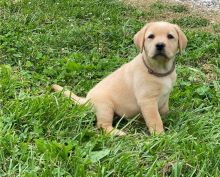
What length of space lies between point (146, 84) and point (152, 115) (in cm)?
35

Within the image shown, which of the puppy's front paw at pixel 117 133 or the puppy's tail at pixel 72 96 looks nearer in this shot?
the puppy's front paw at pixel 117 133

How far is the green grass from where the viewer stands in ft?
15.9

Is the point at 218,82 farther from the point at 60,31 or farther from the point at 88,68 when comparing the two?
the point at 60,31

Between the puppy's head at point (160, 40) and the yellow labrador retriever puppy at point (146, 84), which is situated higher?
the puppy's head at point (160, 40)

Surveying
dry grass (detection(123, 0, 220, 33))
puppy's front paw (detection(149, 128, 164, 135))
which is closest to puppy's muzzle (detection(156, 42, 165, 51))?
puppy's front paw (detection(149, 128, 164, 135))

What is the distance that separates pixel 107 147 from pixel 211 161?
99cm

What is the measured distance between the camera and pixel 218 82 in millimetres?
7344

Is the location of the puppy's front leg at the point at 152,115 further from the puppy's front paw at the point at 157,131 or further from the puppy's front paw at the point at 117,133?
the puppy's front paw at the point at 117,133

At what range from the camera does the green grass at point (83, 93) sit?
15.9 feet

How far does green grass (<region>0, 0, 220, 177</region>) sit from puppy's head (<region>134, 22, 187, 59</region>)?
788 mm

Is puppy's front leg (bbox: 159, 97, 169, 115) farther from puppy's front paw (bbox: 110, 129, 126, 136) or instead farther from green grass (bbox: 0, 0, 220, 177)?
Answer: puppy's front paw (bbox: 110, 129, 126, 136)

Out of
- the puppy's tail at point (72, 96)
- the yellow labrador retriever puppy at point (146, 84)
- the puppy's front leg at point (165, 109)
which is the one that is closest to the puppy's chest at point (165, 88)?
the yellow labrador retriever puppy at point (146, 84)

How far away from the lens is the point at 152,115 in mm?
5867

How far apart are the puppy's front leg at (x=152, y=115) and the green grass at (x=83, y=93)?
124 mm
